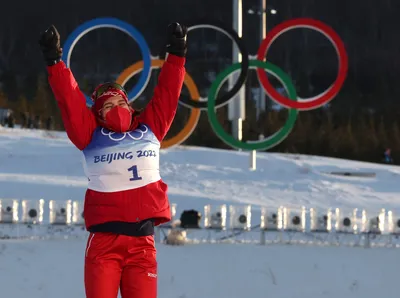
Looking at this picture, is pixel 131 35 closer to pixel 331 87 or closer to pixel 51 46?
pixel 331 87

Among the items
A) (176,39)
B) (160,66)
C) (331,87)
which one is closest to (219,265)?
(176,39)

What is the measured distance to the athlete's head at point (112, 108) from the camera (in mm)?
3941

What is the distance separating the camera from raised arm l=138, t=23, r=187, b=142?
4.14 meters

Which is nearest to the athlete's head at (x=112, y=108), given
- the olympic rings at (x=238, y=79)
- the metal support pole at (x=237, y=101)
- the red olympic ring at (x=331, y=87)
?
the olympic rings at (x=238, y=79)

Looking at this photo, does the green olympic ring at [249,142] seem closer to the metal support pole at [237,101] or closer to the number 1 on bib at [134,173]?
the metal support pole at [237,101]

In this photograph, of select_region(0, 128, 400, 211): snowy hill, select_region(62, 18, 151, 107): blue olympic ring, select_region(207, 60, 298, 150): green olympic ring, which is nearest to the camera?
select_region(62, 18, 151, 107): blue olympic ring

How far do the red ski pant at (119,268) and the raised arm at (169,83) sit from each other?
1.88ft

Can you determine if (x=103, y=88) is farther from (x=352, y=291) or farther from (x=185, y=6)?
(x=185, y=6)

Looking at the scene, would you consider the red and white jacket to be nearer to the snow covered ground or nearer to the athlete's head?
the athlete's head

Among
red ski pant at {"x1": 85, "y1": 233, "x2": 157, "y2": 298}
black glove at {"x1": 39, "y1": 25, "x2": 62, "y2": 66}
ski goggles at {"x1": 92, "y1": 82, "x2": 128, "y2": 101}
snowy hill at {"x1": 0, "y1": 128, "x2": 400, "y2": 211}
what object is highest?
black glove at {"x1": 39, "y1": 25, "x2": 62, "y2": 66}

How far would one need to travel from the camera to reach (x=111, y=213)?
12.7 feet

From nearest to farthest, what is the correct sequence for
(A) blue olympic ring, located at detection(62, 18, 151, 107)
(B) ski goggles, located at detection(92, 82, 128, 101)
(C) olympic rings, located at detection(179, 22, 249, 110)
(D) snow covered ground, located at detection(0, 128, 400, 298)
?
(B) ski goggles, located at detection(92, 82, 128, 101), (D) snow covered ground, located at detection(0, 128, 400, 298), (A) blue olympic ring, located at detection(62, 18, 151, 107), (C) olympic rings, located at detection(179, 22, 249, 110)

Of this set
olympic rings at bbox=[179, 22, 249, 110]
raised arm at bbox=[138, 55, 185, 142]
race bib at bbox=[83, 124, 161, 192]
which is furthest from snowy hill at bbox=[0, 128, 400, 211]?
race bib at bbox=[83, 124, 161, 192]

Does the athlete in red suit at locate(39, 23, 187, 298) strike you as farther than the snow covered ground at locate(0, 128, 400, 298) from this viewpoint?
→ No
